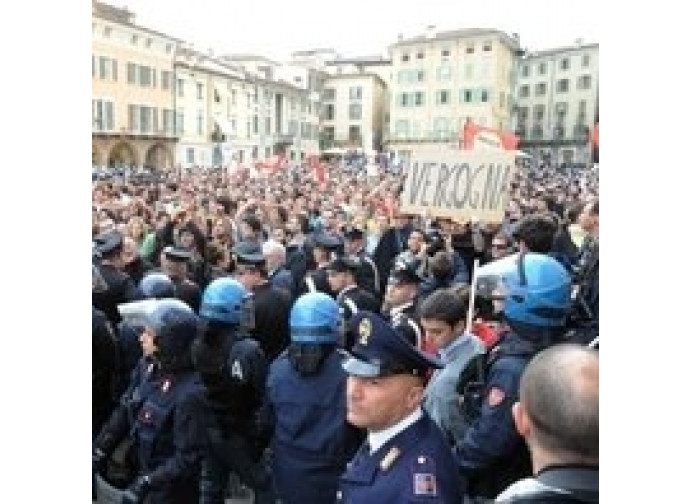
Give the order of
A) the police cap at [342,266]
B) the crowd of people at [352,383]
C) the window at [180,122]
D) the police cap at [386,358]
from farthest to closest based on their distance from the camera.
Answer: the window at [180,122], the police cap at [342,266], the police cap at [386,358], the crowd of people at [352,383]

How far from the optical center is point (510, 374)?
2312 mm

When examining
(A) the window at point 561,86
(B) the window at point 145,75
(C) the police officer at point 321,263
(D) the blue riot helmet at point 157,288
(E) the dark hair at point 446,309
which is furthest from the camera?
(B) the window at point 145,75

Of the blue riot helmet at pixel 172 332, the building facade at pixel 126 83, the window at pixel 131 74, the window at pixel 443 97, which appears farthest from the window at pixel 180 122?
the blue riot helmet at pixel 172 332

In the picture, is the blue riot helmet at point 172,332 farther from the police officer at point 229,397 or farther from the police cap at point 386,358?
the police cap at point 386,358

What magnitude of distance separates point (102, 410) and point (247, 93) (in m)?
5.20

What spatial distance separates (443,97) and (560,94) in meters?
1.26

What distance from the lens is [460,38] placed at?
3480 millimetres

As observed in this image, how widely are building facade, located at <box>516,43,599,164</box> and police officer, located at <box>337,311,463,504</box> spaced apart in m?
0.76

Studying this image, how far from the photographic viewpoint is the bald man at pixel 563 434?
153 cm

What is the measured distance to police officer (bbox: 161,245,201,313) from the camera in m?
4.61

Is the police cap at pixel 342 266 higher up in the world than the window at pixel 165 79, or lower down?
lower down

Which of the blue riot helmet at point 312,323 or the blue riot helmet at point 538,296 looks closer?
the blue riot helmet at point 538,296
